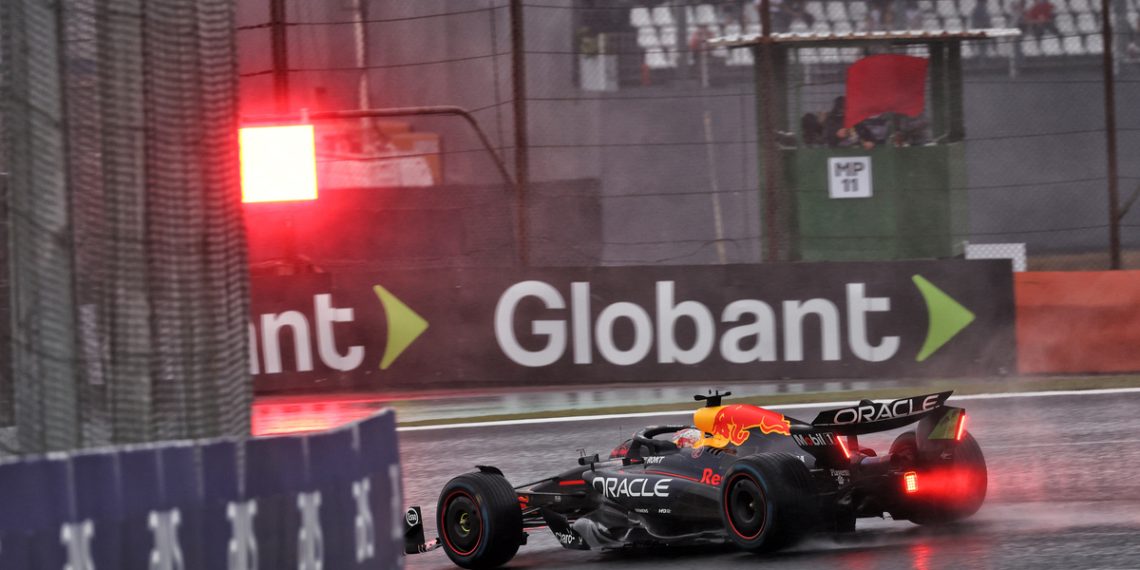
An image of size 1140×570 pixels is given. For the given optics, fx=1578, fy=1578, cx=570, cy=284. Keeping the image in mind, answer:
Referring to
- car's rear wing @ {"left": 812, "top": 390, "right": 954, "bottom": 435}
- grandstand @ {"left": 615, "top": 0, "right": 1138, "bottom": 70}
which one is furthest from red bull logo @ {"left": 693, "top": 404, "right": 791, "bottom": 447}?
grandstand @ {"left": 615, "top": 0, "right": 1138, "bottom": 70}

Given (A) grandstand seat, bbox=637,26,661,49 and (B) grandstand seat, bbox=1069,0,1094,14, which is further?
(B) grandstand seat, bbox=1069,0,1094,14

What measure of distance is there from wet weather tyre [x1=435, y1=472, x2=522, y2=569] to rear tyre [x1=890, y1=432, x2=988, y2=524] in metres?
2.01

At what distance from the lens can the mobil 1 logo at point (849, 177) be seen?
1761 cm

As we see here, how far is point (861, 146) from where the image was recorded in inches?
697

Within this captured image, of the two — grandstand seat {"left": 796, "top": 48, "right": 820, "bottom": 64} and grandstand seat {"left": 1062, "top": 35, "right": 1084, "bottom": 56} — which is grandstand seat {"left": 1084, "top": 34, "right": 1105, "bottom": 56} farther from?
grandstand seat {"left": 796, "top": 48, "right": 820, "bottom": 64}

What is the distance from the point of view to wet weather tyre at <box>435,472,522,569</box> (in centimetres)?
826

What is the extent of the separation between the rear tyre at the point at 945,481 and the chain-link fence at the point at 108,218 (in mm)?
4387

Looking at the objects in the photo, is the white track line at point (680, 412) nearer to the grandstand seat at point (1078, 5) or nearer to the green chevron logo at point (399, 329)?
the green chevron logo at point (399, 329)

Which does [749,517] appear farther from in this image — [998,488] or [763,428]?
[998,488]

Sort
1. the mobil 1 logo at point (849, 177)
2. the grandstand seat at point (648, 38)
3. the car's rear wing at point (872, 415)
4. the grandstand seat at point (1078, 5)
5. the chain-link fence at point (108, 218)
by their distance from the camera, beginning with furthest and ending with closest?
1. the grandstand seat at point (1078, 5)
2. the grandstand seat at point (648, 38)
3. the mobil 1 logo at point (849, 177)
4. the car's rear wing at point (872, 415)
5. the chain-link fence at point (108, 218)

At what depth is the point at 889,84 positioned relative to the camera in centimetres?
1750

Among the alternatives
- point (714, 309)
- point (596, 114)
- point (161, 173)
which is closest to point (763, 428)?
point (161, 173)

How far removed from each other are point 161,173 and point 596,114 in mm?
18602

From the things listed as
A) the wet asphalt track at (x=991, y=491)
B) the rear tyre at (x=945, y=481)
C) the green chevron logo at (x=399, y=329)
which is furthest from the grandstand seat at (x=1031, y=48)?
the rear tyre at (x=945, y=481)
